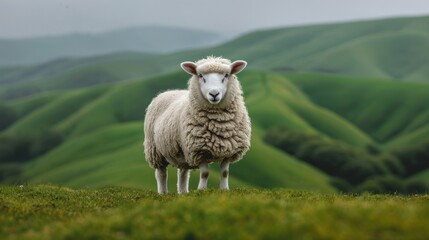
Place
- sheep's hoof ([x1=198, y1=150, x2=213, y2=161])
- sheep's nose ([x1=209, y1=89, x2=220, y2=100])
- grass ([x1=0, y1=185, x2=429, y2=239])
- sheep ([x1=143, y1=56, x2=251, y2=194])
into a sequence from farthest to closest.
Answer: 1. sheep's hoof ([x1=198, y1=150, x2=213, y2=161])
2. sheep ([x1=143, y1=56, x2=251, y2=194])
3. sheep's nose ([x1=209, y1=89, x2=220, y2=100])
4. grass ([x1=0, y1=185, x2=429, y2=239])

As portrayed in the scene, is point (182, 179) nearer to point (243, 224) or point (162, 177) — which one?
point (162, 177)

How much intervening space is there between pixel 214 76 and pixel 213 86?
33 cm

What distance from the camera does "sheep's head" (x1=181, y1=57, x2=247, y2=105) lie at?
15.7m

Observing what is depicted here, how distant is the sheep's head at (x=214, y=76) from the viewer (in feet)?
51.4

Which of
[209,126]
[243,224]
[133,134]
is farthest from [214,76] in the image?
[133,134]

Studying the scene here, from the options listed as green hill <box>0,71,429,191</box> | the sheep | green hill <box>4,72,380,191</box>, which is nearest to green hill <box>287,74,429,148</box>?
green hill <box>0,71,429,191</box>

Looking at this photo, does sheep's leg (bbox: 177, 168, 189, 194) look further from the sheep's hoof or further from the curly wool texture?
the sheep's hoof

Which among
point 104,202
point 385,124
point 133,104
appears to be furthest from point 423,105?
point 104,202

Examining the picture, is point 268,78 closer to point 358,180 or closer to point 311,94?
point 311,94

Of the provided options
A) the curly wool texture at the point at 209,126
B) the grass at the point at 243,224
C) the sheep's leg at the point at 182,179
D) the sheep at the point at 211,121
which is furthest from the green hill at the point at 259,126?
the grass at the point at 243,224

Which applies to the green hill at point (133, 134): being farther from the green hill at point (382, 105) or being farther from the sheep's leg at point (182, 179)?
the sheep's leg at point (182, 179)

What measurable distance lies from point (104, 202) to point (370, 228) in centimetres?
857

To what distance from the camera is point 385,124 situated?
171 m

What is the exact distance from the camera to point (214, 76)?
1594cm
